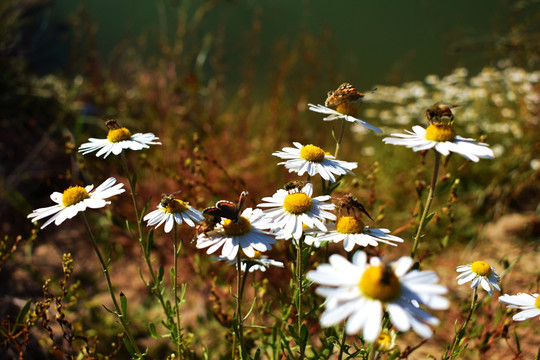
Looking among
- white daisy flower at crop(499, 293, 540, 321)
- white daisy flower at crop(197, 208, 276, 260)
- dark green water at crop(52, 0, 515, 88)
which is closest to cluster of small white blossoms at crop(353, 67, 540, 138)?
dark green water at crop(52, 0, 515, 88)

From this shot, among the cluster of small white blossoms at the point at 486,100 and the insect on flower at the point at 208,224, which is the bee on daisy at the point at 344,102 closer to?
the insect on flower at the point at 208,224

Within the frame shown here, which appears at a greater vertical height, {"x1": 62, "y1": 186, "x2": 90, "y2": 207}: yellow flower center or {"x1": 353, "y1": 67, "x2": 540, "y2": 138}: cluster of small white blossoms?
{"x1": 62, "y1": 186, "x2": 90, "y2": 207}: yellow flower center

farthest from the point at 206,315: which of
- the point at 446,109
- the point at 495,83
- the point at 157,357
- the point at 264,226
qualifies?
the point at 495,83

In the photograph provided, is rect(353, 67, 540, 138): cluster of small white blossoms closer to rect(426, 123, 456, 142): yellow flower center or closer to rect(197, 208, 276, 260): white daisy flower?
rect(426, 123, 456, 142): yellow flower center

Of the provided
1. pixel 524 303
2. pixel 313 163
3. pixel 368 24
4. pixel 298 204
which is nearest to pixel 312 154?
pixel 313 163

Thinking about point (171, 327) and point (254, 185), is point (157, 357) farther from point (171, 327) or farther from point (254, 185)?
point (254, 185)

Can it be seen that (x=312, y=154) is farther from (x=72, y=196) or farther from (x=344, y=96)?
(x=72, y=196)

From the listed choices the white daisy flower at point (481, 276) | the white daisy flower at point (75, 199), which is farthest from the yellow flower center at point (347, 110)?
the white daisy flower at point (75, 199)

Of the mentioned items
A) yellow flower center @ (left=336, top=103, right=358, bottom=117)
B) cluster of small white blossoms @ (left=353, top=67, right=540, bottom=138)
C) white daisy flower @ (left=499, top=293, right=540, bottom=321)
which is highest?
yellow flower center @ (left=336, top=103, right=358, bottom=117)
